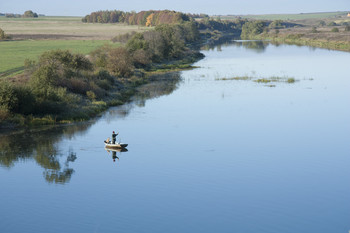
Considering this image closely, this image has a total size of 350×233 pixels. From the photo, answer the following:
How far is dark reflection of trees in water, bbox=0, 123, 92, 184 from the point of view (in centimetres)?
2348

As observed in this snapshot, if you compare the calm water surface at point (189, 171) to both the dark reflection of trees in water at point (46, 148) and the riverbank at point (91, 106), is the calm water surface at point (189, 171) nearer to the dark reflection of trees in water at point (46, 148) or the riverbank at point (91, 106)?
the dark reflection of trees in water at point (46, 148)

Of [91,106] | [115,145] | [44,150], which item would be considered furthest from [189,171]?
[91,106]

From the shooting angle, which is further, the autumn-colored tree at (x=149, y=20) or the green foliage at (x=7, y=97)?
the autumn-colored tree at (x=149, y=20)

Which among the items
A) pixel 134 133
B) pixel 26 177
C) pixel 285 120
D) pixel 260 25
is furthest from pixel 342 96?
pixel 260 25

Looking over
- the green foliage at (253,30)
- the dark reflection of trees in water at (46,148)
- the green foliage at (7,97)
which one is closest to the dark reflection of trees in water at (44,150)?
the dark reflection of trees in water at (46,148)

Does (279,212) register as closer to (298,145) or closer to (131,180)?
(131,180)

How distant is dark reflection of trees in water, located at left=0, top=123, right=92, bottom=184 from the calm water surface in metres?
0.06

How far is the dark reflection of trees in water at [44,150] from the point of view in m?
23.5

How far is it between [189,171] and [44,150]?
9.41 meters

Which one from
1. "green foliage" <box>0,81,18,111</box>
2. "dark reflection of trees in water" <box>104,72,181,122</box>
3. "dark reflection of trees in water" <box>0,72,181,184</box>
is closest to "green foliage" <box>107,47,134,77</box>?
"dark reflection of trees in water" <box>104,72,181,122</box>

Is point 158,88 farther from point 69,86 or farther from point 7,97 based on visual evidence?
point 7,97

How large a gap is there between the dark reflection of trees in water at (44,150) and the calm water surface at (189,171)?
0.20 ft

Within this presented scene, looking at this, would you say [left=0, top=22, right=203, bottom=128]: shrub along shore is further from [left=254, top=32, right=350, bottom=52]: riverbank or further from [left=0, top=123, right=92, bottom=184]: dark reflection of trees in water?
[left=254, top=32, right=350, bottom=52]: riverbank

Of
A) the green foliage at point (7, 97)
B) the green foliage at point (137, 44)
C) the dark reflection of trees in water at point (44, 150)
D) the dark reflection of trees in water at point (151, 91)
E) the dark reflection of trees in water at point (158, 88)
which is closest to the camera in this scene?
the dark reflection of trees in water at point (44, 150)
